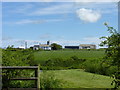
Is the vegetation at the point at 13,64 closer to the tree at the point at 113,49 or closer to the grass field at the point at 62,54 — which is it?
the tree at the point at 113,49

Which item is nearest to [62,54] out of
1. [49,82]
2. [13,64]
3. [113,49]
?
[49,82]

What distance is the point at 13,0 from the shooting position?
5.74m

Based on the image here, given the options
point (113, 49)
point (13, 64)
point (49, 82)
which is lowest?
point (49, 82)

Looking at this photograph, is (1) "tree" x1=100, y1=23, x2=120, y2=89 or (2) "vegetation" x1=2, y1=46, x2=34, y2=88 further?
(2) "vegetation" x1=2, y1=46, x2=34, y2=88

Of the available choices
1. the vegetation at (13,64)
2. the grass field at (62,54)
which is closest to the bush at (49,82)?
the vegetation at (13,64)

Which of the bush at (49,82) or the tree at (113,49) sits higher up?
the tree at (113,49)

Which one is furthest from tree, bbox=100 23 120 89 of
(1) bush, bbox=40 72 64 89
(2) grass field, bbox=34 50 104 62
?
(2) grass field, bbox=34 50 104 62

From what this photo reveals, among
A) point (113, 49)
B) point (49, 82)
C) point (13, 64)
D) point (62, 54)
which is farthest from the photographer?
point (62, 54)

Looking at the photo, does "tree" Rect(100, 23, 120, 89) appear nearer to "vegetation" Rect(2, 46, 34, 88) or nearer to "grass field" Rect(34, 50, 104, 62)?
"vegetation" Rect(2, 46, 34, 88)

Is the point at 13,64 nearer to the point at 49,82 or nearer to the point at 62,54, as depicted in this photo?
the point at 49,82

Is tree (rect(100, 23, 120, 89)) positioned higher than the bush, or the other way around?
tree (rect(100, 23, 120, 89))

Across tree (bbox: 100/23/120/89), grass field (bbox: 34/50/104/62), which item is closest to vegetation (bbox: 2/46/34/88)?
tree (bbox: 100/23/120/89)

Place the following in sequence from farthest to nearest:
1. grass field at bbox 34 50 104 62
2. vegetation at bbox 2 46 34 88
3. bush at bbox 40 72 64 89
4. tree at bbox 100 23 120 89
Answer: grass field at bbox 34 50 104 62 < bush at bbox 40 72 64 89 < vegetation at bbox 2 46 34 88 < tree at bbox 100 23 120 89

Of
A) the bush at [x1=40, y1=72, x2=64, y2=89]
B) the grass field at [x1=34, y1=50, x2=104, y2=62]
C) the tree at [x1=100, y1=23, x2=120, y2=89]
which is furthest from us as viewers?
the grass field at [x1=34, y1=50, x2=104, y2=62]
